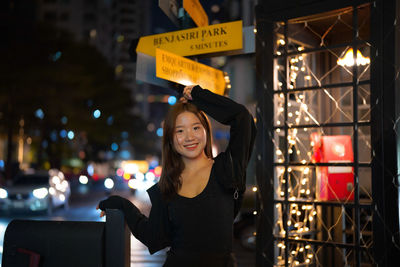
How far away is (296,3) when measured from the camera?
507 cm

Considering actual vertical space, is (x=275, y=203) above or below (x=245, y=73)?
below

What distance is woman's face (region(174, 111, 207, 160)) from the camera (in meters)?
3.09

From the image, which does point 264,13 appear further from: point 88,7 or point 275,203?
point 88,7

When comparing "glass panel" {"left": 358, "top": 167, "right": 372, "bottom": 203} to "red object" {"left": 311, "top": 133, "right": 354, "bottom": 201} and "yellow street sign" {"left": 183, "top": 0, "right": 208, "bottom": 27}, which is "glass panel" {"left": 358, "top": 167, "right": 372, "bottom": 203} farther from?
"yellow street sign" {"left": 183, "top": 0, "right": 208, "bottom": 27}

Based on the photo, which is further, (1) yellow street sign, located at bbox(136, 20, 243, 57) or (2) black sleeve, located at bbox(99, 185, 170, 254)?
(1) yellow street sign, located at bbox(136, 20, 243, 57)

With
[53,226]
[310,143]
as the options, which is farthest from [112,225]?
[310,143]

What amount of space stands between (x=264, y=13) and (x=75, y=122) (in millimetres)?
26465

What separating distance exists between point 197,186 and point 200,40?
265 cm

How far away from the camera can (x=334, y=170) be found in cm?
591

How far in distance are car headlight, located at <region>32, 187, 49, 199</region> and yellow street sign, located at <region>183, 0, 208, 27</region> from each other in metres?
10.6

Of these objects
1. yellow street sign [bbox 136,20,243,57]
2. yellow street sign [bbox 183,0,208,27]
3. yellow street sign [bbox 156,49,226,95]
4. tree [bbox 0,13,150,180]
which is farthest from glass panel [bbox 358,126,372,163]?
tree [bbox 0,13,150,180]

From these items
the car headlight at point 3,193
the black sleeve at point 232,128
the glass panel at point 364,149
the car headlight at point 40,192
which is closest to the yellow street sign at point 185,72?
the black sleeve at point 232,128

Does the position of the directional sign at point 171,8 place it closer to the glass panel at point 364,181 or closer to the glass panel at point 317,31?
the glass panel at point 317,31

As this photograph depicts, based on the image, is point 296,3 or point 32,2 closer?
point 296,3
